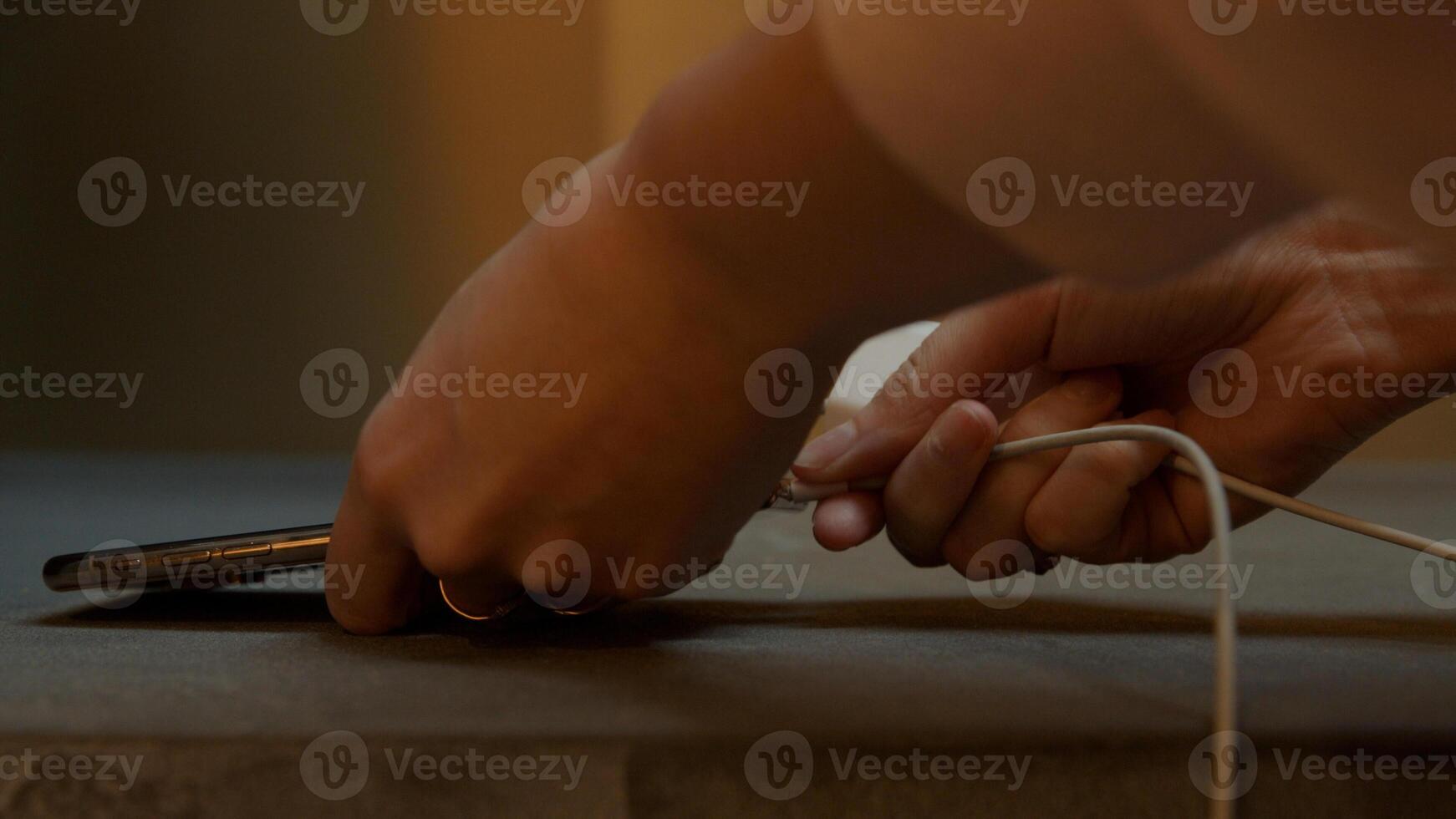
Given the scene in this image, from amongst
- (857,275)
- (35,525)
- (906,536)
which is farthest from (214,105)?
(857,275)

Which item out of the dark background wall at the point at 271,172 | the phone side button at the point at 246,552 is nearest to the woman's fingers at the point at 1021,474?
the phone side button at the point at 246,552

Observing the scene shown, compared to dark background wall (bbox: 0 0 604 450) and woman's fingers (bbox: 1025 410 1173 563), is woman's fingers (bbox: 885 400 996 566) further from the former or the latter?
dark background wall (bbox: 0 0 604 450)

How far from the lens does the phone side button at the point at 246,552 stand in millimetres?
437

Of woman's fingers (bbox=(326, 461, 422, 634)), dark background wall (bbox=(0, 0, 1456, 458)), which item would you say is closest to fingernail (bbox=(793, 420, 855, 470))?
woman's fingers (bbox=(326, 461, 422, 634))

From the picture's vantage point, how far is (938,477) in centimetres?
48

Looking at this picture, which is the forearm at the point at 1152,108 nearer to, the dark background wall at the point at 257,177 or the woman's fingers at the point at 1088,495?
the woman's fingers at the point at 1088,495

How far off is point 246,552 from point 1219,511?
36 centimetres

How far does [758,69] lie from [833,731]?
0.17 m

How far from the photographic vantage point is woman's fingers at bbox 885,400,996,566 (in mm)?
463

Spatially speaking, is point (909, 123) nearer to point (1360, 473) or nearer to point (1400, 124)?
point (1400, 124)

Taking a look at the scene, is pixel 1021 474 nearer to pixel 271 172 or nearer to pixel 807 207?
pixel 807 207

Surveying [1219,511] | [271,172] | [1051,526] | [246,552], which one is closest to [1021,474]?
[1051,526]

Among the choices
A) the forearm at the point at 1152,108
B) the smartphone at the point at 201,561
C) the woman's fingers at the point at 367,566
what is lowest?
the smartphone at the point at 201,561

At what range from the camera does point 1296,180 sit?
266mm
